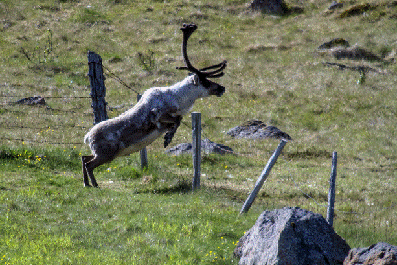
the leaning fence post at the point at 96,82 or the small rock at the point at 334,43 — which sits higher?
the leaning fence post at the point at 96,82

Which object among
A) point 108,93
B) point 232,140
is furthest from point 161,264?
point 108,93

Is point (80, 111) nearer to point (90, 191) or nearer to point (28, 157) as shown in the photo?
point (28, 157)

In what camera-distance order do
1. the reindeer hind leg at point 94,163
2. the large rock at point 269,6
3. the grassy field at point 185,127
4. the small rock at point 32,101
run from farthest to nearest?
the large rock at point 269,6
the small rock at point 32,101
the reindeer hind leg at point 94,163
the grassy field at point 185,127

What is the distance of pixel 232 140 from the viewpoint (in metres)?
18.0

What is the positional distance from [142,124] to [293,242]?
563 centimetres

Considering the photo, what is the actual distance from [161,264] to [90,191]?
4239 millimetres

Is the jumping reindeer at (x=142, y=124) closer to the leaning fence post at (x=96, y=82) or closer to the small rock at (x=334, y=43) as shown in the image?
the leaning fence post at (x=96, y=82)

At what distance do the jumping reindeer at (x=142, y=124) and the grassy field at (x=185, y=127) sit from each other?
956 millimetres

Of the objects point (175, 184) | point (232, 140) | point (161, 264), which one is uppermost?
point (161, 264)

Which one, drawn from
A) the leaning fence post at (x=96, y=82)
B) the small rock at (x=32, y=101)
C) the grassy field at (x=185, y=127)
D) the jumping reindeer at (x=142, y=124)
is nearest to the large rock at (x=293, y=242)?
the grassy field at (x=185, y=127)

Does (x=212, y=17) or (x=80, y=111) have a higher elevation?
(x=212, y=17)

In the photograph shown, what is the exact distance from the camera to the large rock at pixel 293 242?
507 cm

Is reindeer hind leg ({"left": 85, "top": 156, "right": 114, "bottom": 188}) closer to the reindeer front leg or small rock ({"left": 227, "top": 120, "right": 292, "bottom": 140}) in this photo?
the reindeer front leg

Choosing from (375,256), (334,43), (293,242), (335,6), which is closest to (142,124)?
(293,242)
